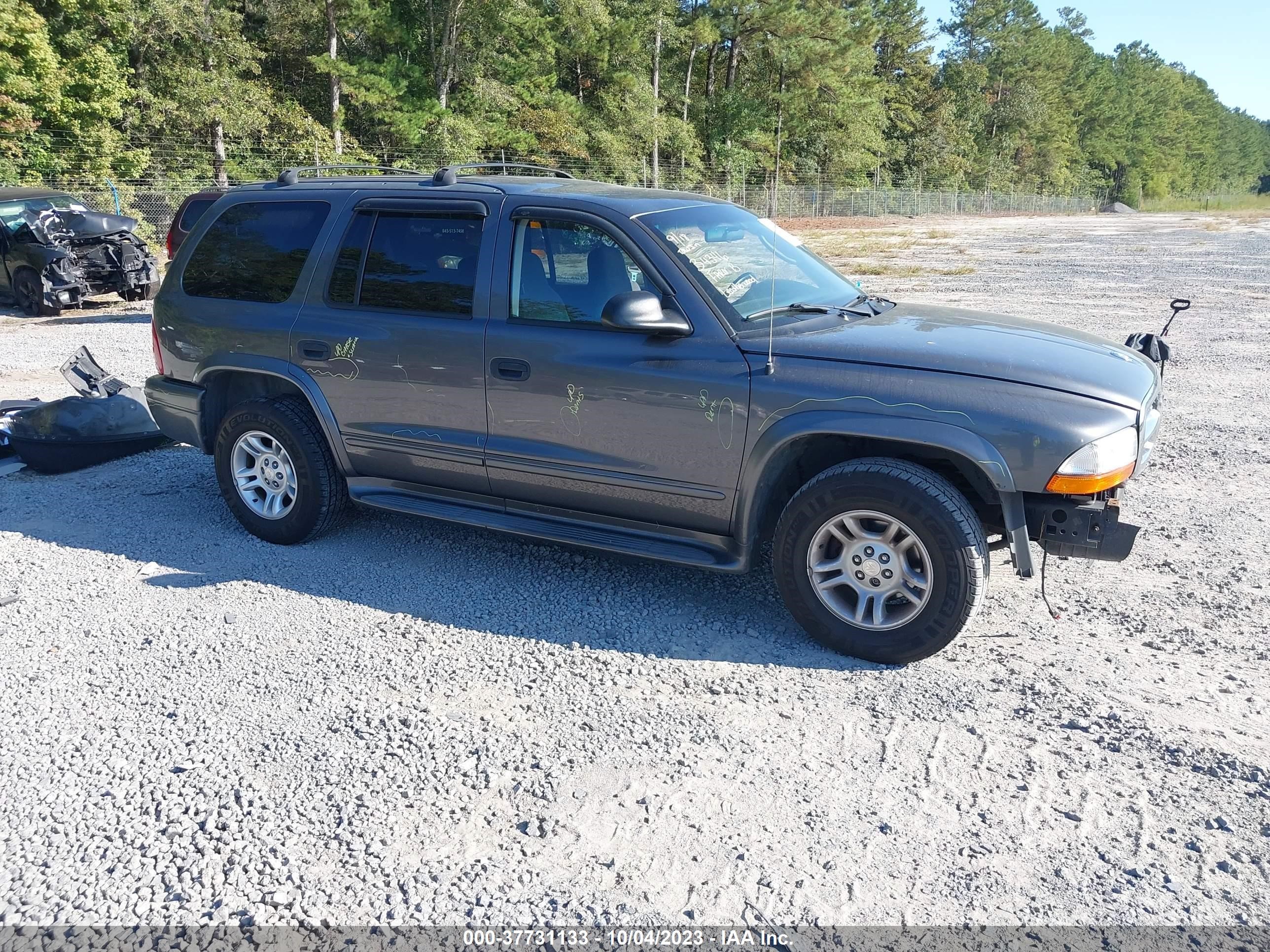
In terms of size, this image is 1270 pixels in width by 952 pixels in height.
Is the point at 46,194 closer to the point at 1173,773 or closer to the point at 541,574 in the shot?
the point at 541,574

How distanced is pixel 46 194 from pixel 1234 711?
17515 mm

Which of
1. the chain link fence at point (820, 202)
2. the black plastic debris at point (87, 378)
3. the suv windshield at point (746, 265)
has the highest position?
the chain link fence at point (820, 202)

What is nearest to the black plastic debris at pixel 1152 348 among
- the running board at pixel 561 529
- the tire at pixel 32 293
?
the running board at pixel 561 529

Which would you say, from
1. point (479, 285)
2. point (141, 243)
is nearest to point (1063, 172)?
point (141, 243)

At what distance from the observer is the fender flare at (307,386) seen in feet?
16.7

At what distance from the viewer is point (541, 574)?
16.1 ft

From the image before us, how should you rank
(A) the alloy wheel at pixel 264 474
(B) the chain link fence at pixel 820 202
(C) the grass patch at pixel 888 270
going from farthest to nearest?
(B) the chain link fence at pixel 820 202 → (C) the grass patch at pixel 888 270 → (A) the alloy wheel at pixel 264 474

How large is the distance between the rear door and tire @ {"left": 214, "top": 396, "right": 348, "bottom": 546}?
22 cm

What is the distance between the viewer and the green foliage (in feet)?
93.3

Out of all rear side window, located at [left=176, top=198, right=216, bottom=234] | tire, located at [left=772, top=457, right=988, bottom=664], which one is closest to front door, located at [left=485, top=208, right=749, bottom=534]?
tire, located at [left=772, top=457, right=988, bottom=664]

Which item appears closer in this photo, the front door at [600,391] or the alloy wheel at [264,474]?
the front door at [600,391]

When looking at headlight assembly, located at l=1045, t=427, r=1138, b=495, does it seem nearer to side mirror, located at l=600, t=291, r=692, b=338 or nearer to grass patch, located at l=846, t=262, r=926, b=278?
side mirror, located at l=600, t=291, r=692, b=338

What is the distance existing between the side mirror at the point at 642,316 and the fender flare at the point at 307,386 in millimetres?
1808

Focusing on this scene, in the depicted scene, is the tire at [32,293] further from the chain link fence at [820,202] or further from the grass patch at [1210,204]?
the grass patch at [1210,204]
